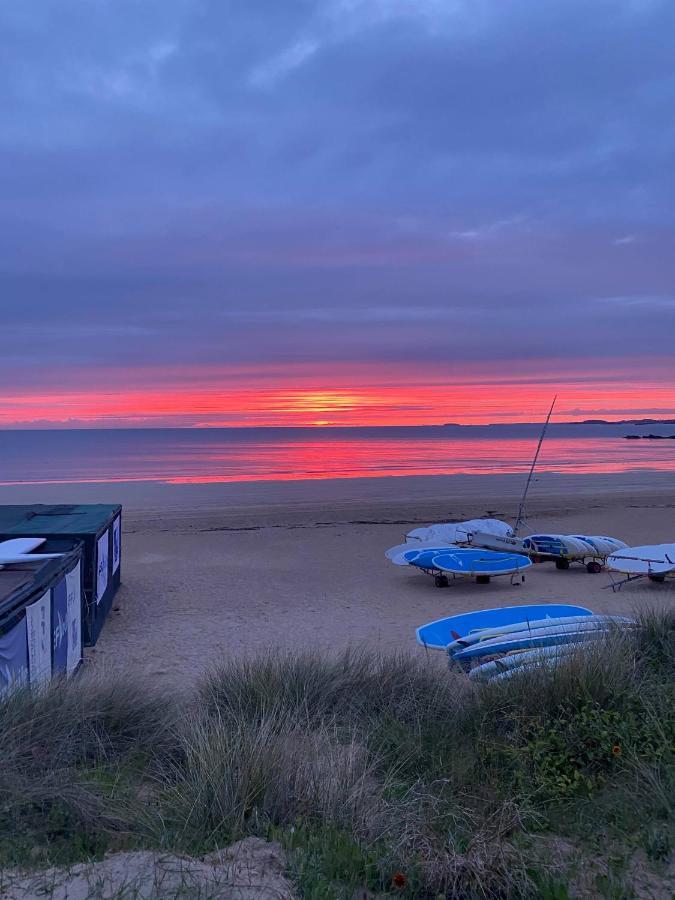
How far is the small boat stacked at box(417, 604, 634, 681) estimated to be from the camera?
6355mm

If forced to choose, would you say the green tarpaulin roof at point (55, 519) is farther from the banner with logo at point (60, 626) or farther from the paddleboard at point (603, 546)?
the paddleboard at point (603, 546)

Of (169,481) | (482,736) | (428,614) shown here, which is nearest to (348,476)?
(169,481)

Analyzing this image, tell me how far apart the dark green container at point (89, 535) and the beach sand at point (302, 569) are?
15.6 inches

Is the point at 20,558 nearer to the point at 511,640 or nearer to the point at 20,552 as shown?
the point at 20,552

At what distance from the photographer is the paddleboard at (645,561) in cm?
1320

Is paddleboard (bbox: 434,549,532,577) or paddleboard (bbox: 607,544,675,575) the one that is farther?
paddleboard (bbox: 434,549,532,577)

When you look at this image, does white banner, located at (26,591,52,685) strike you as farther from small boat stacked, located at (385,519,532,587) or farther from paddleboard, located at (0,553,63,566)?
small boat stacked, located at (385,519,532,587)

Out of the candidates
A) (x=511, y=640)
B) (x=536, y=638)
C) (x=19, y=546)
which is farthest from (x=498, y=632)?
(x=19, y=546)

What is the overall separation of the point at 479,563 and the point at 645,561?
2738 millimetres

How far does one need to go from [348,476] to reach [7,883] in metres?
34.8

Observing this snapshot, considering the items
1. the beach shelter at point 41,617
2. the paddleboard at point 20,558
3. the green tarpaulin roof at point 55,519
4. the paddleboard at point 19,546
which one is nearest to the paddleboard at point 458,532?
the green tarpaulin roof at point 55,519

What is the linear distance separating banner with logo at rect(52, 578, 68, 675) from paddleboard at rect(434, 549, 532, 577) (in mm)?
7194

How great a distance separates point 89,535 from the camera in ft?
33.9

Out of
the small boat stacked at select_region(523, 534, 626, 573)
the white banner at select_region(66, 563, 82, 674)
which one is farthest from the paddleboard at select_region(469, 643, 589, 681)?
the small boat stacked at select_region(523, 534, 626, 573)
